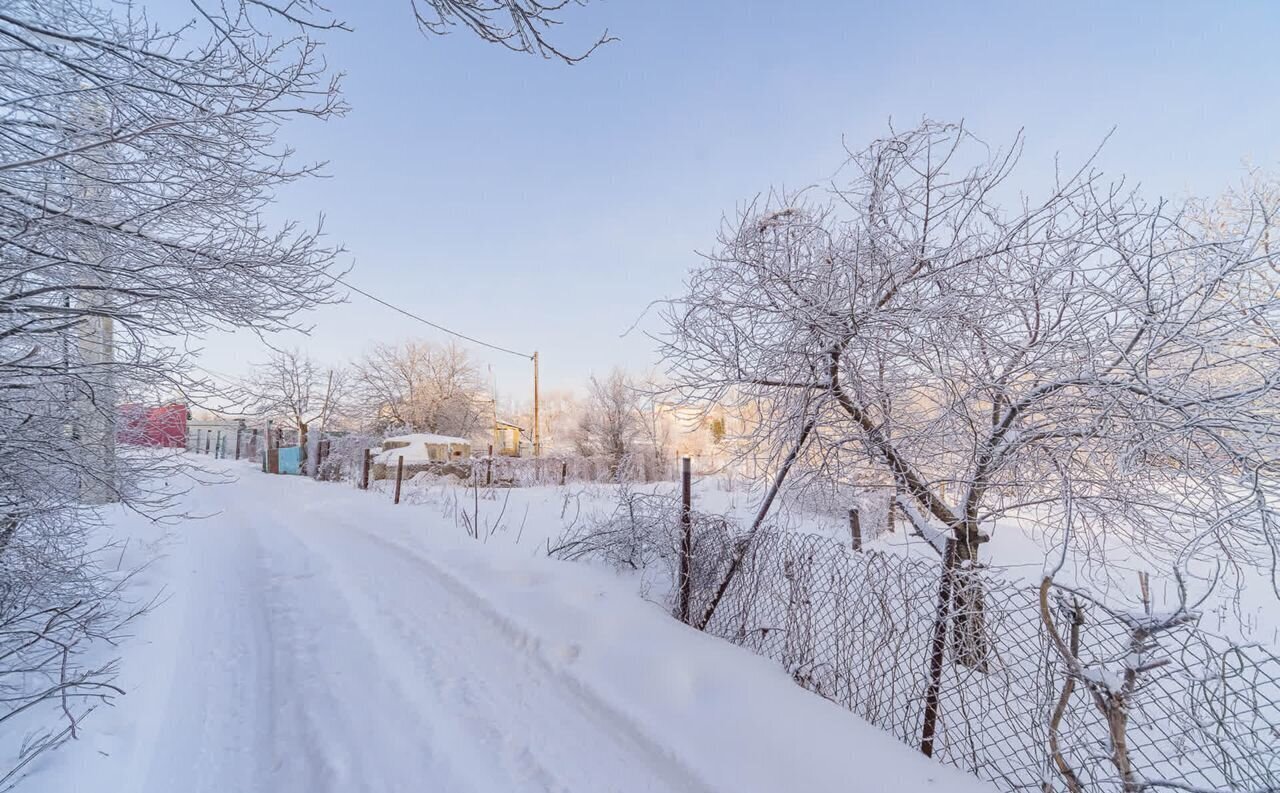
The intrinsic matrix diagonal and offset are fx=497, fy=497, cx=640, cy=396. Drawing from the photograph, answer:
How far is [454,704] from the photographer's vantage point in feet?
9.86

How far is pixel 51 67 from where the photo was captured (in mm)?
2748

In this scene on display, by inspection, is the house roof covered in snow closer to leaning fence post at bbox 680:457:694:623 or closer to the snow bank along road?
the snow bank along road

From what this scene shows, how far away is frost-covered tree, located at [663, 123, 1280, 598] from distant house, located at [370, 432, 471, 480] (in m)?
13.4

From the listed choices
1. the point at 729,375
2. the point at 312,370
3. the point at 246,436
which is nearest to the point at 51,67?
the point at 729,375

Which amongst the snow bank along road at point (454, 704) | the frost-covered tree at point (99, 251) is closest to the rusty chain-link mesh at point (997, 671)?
the snow bank along road at point (454, 704)

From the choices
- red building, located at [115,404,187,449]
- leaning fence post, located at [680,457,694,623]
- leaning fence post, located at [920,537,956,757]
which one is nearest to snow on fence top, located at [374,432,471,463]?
red building, located at [115,404,187,449]

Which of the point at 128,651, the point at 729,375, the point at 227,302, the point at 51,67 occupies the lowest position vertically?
the point at 128,651

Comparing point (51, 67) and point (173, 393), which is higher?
point (51, 67)

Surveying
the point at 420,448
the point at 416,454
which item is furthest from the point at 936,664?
the point at 420,448

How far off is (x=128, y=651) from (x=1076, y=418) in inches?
240

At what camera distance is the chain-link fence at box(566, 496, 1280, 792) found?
5.73 feet

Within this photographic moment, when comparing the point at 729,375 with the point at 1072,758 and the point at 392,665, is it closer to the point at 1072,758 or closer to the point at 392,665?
the point at 1072,758

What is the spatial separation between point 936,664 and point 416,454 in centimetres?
1961

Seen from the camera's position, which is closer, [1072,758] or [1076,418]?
[1072,758]
